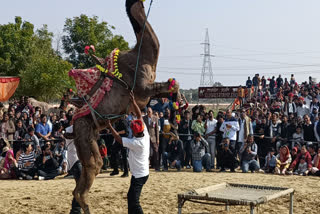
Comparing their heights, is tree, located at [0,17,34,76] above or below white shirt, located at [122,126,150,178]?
above

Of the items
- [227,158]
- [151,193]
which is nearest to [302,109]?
[227,158]

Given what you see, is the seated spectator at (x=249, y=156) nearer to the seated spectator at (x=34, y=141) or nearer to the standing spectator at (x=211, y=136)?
the standing spectator at (x=211, y=136)

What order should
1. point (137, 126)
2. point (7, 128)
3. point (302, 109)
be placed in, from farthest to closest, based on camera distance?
point (302, 109) → point (7, 128) → point (137, 126)

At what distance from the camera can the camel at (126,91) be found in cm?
705

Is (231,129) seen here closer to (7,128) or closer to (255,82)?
(7,128)

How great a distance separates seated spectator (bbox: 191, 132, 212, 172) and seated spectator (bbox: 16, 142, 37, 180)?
14.7 feet

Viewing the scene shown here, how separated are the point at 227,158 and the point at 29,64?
20.0 meters

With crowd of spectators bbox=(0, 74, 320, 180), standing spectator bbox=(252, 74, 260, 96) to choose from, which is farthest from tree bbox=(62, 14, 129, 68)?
crowd of spectators bbox=(0, 74, 320, 180)

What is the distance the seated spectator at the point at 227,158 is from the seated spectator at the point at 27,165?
17.3ft

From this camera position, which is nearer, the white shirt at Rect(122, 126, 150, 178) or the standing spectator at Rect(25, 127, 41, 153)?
the white shirt at Rect(122, 126, 150, 178)

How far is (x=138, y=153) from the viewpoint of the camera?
7.40 m

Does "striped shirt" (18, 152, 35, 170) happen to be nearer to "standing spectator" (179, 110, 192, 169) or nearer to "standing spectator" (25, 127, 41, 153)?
"standing spectator" (25, 127, 41, 153)

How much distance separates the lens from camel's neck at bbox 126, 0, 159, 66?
7.08m

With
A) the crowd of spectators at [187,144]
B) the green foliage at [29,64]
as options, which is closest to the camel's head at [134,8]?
the crowd of spectators at [187,144]
